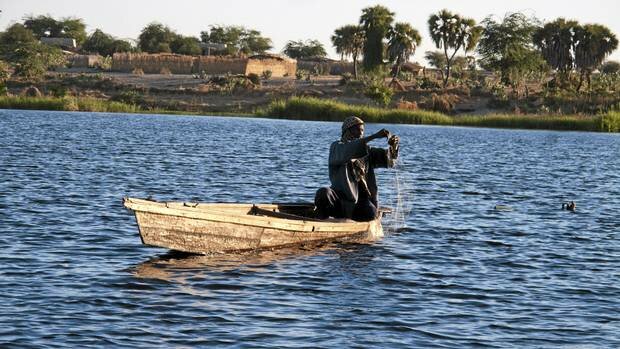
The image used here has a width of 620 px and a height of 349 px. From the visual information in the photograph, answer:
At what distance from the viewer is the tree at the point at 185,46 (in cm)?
14125

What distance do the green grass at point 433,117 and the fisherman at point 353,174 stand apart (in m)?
57.7

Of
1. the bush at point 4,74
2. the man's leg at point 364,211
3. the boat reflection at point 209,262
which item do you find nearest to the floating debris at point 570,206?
the man's leg at point 364,211

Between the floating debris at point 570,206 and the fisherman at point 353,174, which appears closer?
the fisherman at point 353,174

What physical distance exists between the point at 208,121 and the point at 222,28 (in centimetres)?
7463

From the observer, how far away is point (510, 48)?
358ft

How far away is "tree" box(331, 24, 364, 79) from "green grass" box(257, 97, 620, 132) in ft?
102

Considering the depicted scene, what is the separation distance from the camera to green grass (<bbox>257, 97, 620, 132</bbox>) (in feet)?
247

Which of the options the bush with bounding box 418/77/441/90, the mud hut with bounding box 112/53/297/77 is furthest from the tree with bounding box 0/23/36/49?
the bush with bounding box 418/77/441/90

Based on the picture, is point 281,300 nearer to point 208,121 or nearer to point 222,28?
point 208,121

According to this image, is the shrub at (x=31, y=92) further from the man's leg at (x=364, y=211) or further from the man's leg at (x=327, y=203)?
the man's leg at (x=364, y=211)

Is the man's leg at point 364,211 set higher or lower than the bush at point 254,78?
lower

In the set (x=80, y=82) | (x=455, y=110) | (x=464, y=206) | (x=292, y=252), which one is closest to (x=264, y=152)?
(x=464, y=206)

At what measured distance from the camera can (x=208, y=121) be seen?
8481 centimetres

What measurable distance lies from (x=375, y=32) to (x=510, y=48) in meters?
13.5
